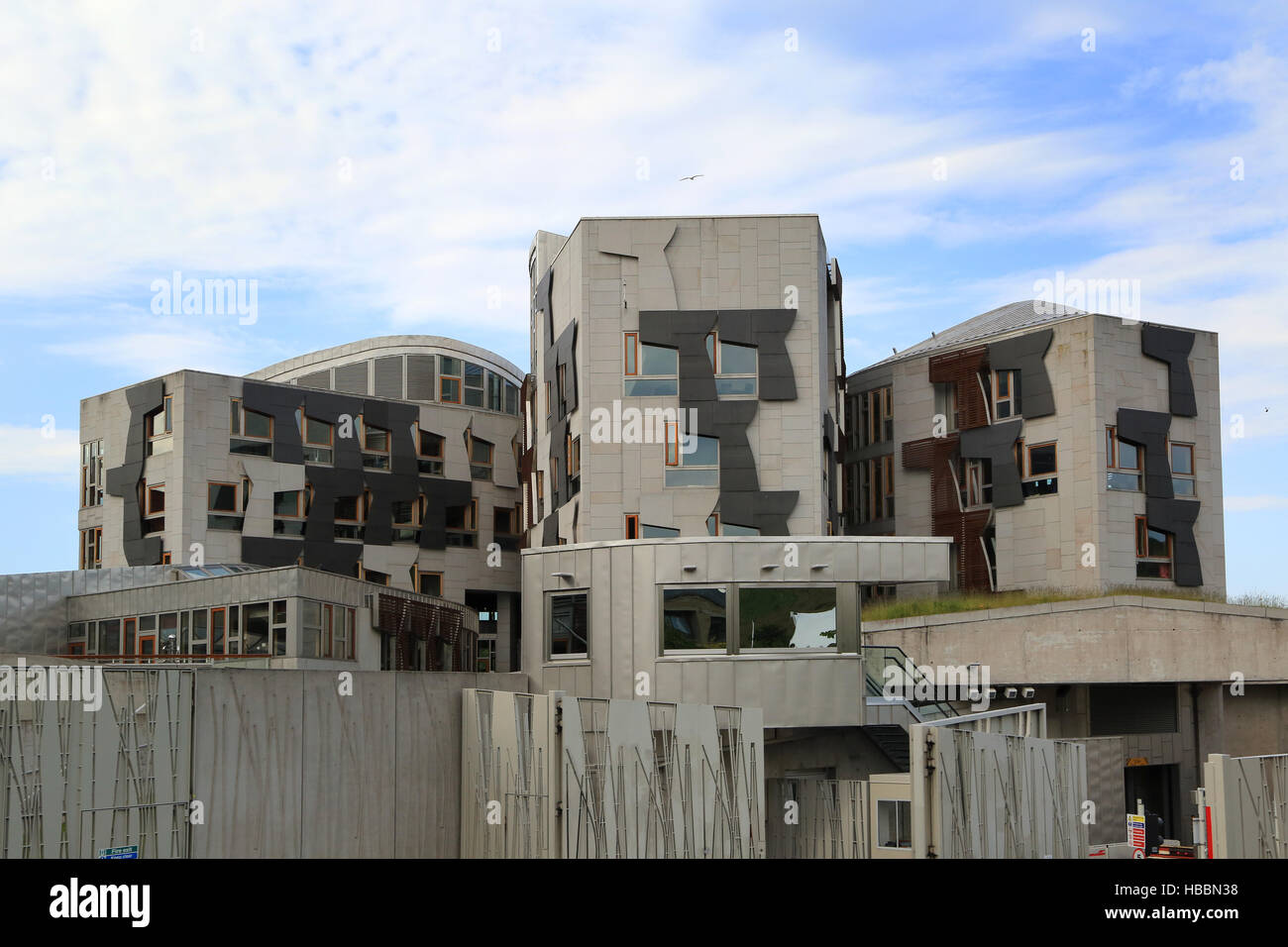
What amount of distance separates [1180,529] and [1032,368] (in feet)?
25.5

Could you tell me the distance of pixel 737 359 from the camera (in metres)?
46.6

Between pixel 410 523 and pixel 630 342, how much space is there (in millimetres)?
17034

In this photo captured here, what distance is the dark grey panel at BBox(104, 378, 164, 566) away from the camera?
177 feet

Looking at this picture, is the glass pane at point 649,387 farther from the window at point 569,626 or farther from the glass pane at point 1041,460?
the window at point 569,626

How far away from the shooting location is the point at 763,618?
25.2 meters

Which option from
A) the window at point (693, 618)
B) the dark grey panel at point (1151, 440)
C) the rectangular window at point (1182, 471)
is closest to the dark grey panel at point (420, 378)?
the dark grey panel at point (1151, 440)

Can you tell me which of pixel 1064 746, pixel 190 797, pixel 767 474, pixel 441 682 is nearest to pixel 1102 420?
pixel 767 474

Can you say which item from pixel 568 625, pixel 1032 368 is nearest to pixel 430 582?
pixel 1032 368

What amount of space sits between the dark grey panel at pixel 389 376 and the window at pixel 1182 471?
32605 mm

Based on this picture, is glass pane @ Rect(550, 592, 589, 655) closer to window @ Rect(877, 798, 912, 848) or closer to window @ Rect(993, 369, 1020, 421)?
window @ Rect(877, 798, 912, 848)

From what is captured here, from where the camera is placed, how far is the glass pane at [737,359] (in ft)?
152

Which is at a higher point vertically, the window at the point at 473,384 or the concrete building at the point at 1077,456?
the window at the point at 473,384

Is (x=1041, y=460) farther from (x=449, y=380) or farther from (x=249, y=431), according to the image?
(x=249, y=431)

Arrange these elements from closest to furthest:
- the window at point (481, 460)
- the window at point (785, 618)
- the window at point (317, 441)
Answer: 1. the window at point (785, 618)
2. the window at point (317, 441)
3. the window at point (481, 460)
